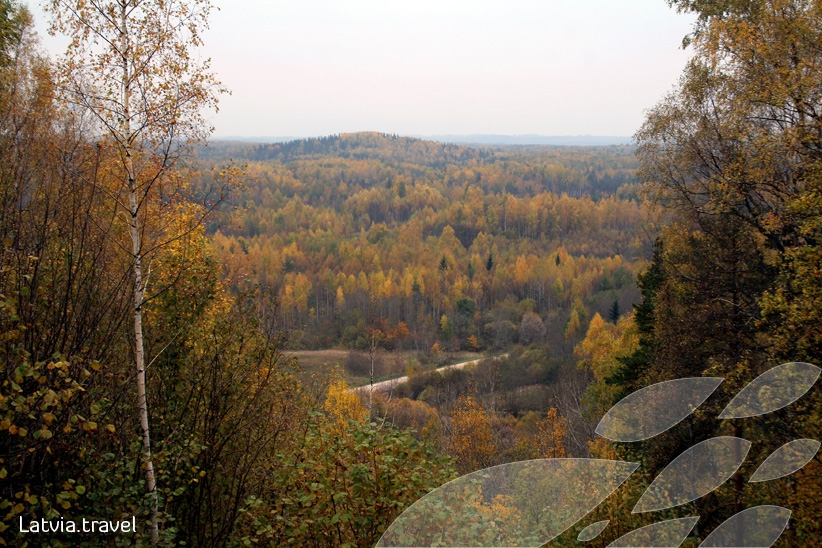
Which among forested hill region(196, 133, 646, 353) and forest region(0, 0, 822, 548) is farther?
forested hill region(196, 133, 646, 353)

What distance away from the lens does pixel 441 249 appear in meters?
78.8

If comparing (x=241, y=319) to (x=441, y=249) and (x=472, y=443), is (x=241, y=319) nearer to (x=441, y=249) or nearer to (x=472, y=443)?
(x=472, y=443)

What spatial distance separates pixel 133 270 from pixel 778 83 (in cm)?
814

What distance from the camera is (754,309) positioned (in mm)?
8336

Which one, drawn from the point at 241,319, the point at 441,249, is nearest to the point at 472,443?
the point at 241,319

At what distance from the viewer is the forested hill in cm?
5544

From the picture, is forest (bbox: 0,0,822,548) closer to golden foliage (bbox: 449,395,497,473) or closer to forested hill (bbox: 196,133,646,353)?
golden foliage (bbox: 449,395,497,473)

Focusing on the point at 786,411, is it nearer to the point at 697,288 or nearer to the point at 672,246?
the point at 697,288

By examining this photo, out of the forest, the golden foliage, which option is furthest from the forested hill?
the golden foliage

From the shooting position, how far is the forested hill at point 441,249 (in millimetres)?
55438

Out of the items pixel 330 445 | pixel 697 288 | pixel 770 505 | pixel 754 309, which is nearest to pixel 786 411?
pixel 770 505

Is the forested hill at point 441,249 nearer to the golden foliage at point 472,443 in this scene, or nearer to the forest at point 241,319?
the forest at point 241,319

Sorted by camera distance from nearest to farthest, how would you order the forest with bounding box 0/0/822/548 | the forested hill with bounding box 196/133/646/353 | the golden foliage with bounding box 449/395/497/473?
the forest with bounding box 0/0/822/548 < the golden foliage with bounding box 449/395/497/473 < the forested hill with bounding box 196/133/646/353

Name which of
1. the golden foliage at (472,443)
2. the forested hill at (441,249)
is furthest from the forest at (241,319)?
the forested hill at (441,249)
